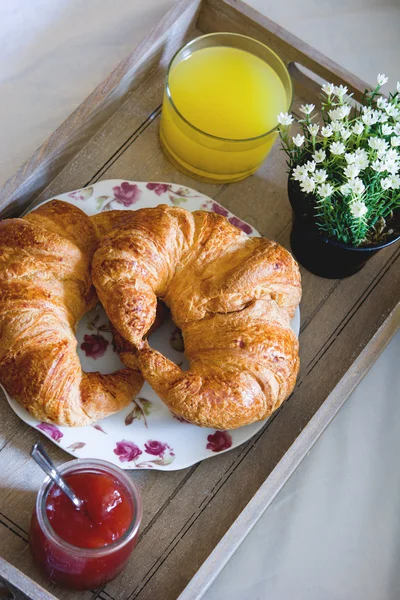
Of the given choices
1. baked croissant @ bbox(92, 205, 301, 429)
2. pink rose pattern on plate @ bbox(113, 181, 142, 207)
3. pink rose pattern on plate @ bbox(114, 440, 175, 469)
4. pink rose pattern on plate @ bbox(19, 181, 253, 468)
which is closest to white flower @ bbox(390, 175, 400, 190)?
baked croissant @ bbox(92, 205, 301, 429)

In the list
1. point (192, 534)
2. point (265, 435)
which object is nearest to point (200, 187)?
point (265, 435)

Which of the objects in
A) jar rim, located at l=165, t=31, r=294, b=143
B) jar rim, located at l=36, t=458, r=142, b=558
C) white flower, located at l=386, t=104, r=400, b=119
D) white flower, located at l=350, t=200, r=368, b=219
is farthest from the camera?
jar rim, located at l=165, t=31, r=294, b=143

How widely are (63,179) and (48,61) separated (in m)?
0.51

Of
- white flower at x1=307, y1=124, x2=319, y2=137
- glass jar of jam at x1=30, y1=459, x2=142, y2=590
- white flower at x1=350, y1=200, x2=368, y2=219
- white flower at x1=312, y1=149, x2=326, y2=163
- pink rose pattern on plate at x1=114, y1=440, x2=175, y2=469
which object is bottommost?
pink rose pattern on plate at x1=114, y1=440, x2=175, y2=469

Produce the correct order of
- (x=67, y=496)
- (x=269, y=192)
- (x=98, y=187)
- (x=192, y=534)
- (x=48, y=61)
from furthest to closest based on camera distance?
(x=48, y=61)
(x=269, y=192)
(x=98, y=187)
(x=192, y=534)
(x=67, y=496)

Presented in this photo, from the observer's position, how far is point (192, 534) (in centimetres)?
159

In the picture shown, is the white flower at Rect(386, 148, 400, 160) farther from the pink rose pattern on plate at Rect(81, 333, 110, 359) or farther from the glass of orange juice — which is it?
the pink rose pattern on plate at Rect(81, 333, 110, 359)

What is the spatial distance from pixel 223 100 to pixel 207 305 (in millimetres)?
516

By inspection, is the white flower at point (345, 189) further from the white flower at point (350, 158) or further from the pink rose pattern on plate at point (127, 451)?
the pink rose pattern on plate at point (127, 451)

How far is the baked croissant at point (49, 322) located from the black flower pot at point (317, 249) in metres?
0.46

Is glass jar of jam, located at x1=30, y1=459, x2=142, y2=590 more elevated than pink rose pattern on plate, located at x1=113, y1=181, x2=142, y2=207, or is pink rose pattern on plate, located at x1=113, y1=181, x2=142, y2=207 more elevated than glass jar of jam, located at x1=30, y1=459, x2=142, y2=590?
pink rose pattern on plate, located at x1=113, y1=181, x2=142, y2=207

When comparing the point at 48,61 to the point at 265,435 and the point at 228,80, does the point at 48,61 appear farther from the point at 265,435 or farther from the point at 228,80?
the point at 265,435

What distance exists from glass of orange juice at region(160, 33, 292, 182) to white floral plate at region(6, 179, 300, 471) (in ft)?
0.99

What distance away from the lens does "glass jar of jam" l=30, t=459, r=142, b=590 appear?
141 cm
